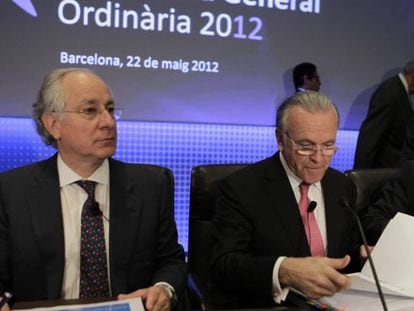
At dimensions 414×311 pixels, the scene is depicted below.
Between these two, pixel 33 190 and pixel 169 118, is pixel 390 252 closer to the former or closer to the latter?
pixel 33 190

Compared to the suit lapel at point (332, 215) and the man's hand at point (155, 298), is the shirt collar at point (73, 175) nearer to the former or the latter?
the man's hand at point (155, 298)

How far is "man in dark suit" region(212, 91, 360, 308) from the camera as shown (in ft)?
5.84

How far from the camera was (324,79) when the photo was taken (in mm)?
4652

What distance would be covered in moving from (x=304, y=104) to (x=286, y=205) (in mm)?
373

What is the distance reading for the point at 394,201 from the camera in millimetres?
2221

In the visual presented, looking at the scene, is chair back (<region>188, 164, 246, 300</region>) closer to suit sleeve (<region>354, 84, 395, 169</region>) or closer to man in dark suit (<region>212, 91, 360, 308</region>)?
man in dark suit (<region>212, 91, 360, 308</region>)

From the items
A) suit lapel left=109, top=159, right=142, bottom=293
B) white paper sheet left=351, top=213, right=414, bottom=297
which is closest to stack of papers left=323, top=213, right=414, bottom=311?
white paper sheet left=351, top=213, right=414, bottom=297

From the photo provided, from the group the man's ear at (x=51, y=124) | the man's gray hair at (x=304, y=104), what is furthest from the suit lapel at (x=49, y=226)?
the man's gray hair at (x=304, y=104)

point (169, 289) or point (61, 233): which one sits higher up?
point (61, 233)

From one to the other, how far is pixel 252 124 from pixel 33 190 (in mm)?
2993

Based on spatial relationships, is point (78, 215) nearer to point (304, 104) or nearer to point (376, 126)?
point (304, 104)

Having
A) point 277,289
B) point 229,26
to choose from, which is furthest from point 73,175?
point 229,26

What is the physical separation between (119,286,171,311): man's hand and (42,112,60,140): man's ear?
0.67m

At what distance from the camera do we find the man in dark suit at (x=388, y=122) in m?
4.10
